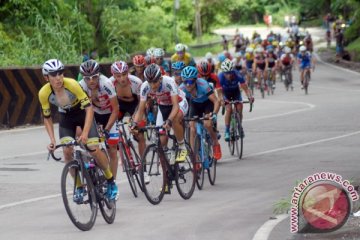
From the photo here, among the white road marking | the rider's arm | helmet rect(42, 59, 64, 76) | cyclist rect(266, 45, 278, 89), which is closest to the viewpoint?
the white road marking

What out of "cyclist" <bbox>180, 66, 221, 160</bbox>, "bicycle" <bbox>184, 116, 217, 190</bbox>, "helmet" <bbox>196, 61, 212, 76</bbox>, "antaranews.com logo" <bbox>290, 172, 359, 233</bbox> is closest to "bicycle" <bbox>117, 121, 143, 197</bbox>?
"bicycle" <bbox>184, 116, 217, 190</bbox>

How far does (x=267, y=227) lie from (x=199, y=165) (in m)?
3.62

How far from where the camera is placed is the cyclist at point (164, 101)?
45.6 feet

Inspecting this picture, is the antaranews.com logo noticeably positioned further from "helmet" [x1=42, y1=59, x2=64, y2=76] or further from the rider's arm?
the rider's arm

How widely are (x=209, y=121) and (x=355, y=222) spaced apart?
6.11 metres

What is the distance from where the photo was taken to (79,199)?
37.8 feet

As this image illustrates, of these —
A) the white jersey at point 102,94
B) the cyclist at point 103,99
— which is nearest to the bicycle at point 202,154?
the cyclist at point 103,99

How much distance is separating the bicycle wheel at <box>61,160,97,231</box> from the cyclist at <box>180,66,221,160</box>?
426cm

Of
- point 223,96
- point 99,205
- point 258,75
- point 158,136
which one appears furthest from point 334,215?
point 258,75

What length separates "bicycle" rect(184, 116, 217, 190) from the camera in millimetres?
15266

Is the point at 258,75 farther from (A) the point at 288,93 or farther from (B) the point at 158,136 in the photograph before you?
(B) the point at 158,136

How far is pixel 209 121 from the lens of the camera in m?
16.7

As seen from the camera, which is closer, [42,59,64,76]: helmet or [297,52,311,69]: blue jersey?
[42,59,64,76]: helmet

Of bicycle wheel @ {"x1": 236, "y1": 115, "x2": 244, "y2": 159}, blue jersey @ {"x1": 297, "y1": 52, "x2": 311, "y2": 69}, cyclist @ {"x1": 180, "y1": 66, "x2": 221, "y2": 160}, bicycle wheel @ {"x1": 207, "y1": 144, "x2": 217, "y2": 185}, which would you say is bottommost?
blue jersey @ {"x1": 297, "y1": 52, "x2": 311, "y2": 69}
